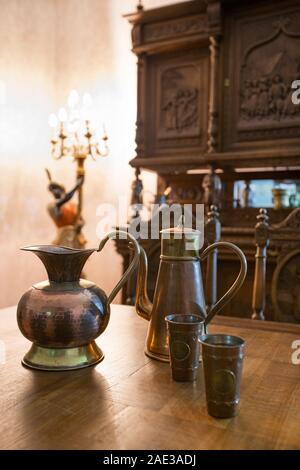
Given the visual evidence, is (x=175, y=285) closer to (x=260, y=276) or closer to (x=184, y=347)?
(x=184, y=347)

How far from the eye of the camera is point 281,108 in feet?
7.50

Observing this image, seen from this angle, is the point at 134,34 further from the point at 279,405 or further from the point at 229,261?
the point at 279,405

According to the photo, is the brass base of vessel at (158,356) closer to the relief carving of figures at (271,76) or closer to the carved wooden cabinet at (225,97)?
the carved wooden cabinet at (225,97)

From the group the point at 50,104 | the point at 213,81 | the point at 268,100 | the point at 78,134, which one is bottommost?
the point at 78,134

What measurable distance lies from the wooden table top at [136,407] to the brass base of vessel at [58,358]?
13 millimetres

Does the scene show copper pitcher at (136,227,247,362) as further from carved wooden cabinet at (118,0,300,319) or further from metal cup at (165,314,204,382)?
carved wooden cabinet at (118,0,300,319)

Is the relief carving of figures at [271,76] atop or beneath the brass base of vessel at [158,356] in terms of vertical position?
atop

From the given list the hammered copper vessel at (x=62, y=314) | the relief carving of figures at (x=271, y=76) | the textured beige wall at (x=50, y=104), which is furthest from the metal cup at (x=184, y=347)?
the textured beige wall at (x=50, y=104)

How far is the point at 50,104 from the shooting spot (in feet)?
11.3

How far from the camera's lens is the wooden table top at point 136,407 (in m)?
0.44

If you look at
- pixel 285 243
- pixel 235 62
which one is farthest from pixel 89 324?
pixel 235 62

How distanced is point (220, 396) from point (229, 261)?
186cm

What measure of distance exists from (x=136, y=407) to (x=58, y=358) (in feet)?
0.62

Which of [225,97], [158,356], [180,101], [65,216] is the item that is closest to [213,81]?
[225,97]
